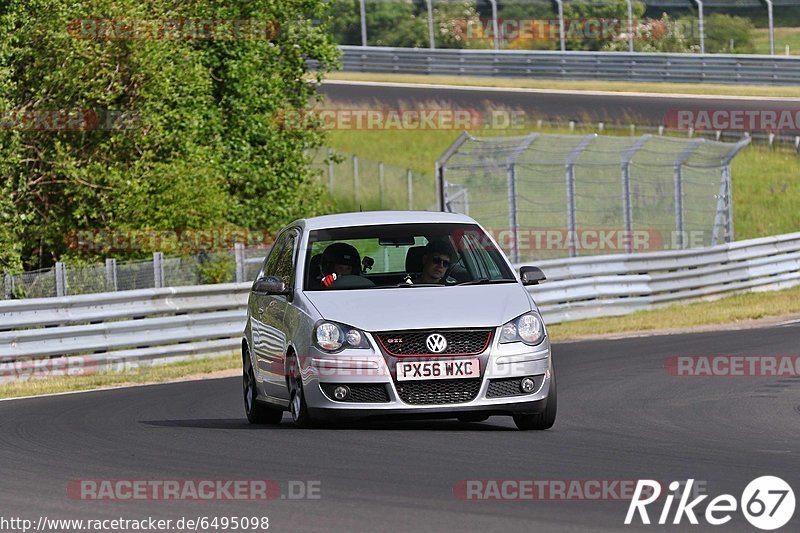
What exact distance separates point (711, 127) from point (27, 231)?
75.3 ft

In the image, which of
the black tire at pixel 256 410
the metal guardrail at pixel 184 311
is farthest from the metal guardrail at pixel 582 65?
the black tire at pixel 256 410

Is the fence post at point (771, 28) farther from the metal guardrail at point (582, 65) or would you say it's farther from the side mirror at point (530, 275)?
the side mirror at point (530, 275)

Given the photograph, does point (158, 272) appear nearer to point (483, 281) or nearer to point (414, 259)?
point (414, 259)

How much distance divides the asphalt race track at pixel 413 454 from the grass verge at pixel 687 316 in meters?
8.33

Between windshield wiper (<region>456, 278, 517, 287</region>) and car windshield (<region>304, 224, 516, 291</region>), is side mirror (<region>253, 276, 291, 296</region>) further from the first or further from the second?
windshield wiper (<region>456, 278, 517, 287</region>)

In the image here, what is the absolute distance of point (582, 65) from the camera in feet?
167

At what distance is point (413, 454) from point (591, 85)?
4212 cm

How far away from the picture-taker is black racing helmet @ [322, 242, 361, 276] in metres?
11.4

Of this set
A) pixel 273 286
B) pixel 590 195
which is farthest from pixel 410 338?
pixel 590 195

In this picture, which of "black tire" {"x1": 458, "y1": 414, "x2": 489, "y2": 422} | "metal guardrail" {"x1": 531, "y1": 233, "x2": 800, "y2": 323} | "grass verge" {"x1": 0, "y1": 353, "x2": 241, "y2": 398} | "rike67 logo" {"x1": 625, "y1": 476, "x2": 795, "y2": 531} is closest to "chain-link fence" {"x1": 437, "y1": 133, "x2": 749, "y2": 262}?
"metal guardrail" {"x1": 531, "y1": 233, "x2": 800, "y2": 323}

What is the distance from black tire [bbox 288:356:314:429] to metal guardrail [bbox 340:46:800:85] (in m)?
38.6

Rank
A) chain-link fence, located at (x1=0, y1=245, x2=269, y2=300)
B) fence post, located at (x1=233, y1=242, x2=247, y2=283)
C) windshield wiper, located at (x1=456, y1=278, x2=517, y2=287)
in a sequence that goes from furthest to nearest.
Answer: fence post, located at (x1=233, y1=242, x2=247, y2=283)
chain-link fence, located at (x1=0, y1=245, x2=269, y2=300)
windshield wiper, located at (x1=456, y1=278, x2=517, y2=287)

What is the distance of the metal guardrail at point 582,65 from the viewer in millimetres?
47625

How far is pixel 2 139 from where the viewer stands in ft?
76.3
